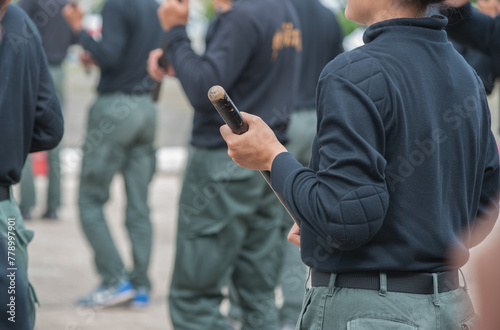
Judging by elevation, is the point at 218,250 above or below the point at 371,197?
below

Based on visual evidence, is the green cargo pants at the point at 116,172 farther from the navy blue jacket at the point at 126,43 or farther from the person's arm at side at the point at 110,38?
the person's arm at side at the point at 110,38

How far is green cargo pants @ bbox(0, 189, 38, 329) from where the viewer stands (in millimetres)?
2164

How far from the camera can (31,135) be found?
2484 mm

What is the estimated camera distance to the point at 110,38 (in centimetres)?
500

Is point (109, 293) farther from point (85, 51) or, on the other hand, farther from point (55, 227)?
point (55, 227)

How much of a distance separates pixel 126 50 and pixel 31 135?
269 cm

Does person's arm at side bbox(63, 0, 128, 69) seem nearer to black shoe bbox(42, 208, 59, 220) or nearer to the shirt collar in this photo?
black shoe bbox(42, 208, 59, 220)

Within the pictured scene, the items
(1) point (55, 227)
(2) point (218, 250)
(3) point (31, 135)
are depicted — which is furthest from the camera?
(1) point (55, 227)

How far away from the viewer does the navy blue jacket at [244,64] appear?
10.3ft

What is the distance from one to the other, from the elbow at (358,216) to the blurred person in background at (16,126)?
105 cm

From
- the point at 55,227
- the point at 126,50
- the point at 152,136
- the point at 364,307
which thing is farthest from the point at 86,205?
the point at 364,307

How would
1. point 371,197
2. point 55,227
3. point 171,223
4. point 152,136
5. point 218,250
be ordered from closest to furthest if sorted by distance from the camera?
point 371,197, point 218,250, point 152,136, point 55,227, point 171,223

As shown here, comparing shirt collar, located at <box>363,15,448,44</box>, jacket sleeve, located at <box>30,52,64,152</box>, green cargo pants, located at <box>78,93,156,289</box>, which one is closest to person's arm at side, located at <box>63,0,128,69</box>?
green cargo pants, located at <box>78,93,156,289</box>

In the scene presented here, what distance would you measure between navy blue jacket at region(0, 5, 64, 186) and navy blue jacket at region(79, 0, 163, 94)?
2479 millimetres
